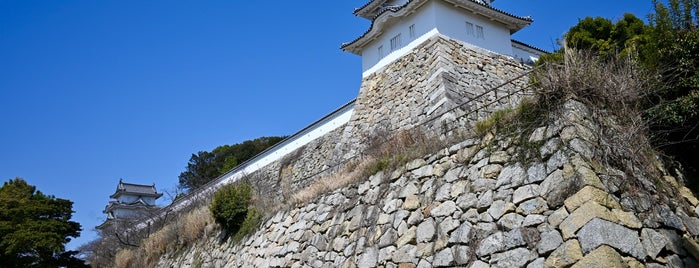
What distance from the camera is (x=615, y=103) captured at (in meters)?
6.90

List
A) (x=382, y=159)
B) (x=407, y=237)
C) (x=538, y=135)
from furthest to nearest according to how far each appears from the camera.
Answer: (x=382, y=159), (x=407, y=237), (x=538, y=135)

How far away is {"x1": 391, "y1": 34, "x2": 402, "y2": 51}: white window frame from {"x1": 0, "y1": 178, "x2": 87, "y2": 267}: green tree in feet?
32.7

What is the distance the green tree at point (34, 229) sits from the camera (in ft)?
42.8

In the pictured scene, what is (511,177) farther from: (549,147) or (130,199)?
(130,199)

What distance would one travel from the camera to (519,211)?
6266 mm

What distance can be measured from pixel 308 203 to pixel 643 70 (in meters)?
5.94

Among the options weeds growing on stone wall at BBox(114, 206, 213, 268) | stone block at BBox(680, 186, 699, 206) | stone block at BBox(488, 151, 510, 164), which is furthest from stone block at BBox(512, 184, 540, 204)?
weeds growing on stone wall at BBox(114, 206, 213, 268)

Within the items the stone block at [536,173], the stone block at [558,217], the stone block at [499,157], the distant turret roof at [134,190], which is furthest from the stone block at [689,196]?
the distant turret roof at [134,190]

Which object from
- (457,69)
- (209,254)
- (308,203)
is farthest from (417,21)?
(209,254)

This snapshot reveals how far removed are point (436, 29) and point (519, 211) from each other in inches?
366

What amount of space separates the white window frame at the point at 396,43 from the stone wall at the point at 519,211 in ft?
25.5

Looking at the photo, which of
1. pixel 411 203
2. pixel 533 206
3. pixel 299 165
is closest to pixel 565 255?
pixel 533 206

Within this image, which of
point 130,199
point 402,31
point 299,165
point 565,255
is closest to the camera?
point 565,255

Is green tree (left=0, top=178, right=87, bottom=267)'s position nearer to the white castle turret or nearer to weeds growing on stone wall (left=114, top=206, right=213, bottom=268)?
weeds growing on stone wall (left=114, top=206, right=213, bottom=268)
